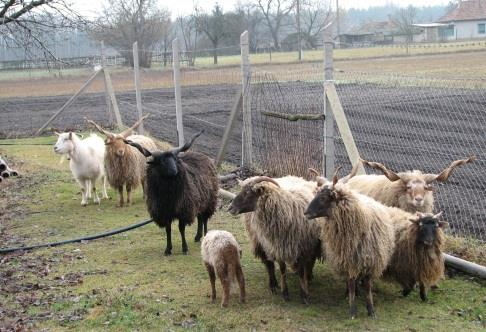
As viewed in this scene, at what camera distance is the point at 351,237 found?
6.52 m

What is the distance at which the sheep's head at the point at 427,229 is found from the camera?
261 inches

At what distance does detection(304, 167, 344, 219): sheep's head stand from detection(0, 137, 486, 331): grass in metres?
1.03

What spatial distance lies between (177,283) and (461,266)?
3339 mm

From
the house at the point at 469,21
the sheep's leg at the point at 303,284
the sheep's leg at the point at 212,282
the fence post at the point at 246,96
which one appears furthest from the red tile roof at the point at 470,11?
the sheep's leg at the point at 212,282

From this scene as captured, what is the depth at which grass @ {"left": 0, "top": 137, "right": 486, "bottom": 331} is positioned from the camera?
20.8 feet

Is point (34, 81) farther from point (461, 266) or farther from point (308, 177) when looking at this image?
point (461, 266)

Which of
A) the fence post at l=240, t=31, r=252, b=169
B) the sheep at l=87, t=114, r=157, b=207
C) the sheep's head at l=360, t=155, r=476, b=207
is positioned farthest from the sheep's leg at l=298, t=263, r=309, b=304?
the fence post at l=240, t=31, r=252, b=169

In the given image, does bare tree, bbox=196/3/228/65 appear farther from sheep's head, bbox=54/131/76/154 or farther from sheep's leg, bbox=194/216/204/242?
sheep's leg, bbox=194/216/204/242

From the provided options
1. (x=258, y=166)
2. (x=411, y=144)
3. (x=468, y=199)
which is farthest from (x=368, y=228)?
(x=411, y=144)

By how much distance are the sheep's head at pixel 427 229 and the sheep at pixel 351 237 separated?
0.43 meters

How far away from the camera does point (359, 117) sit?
806 inches

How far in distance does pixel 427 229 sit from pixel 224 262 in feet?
7.06

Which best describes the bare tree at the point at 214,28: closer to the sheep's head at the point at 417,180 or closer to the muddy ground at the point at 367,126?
the muddy ground at the point at 367,126

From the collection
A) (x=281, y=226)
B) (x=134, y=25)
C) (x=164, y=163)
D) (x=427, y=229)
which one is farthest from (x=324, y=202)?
(x=134, y=25)
